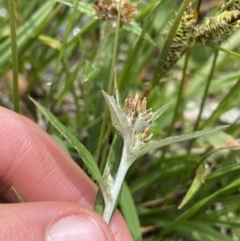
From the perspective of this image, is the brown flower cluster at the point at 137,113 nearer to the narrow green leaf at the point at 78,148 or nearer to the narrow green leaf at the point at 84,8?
the narrow green leaf at the point at 78,148

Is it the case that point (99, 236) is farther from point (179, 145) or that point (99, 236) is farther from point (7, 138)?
point (179, 145)

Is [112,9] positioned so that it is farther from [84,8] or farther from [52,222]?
[52,222]

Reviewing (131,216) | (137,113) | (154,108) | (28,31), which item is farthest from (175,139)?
(28,31)

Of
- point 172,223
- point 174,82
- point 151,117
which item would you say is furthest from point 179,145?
point 151,117

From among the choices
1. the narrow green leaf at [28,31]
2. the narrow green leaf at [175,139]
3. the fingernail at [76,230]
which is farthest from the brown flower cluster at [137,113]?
the narrow green leaf at [28,31]

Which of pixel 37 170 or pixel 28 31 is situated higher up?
pixel 28 31

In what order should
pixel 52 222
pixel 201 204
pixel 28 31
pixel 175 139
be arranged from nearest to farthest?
pixel 175 139 → pixel 52 222 → pixel 201 204 → pixel 28 31
